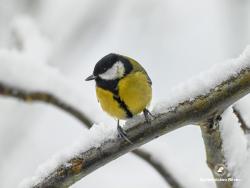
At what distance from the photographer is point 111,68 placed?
2.36 m

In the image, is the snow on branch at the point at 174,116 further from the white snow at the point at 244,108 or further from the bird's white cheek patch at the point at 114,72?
the bird's white cheek patch at the point at 114,72

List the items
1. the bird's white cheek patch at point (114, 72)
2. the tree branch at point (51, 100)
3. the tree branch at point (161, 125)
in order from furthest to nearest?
the bird's white cheek patch at point (114, 72), the tree branch at point (51, 100), the tree branch at point (161, 125)

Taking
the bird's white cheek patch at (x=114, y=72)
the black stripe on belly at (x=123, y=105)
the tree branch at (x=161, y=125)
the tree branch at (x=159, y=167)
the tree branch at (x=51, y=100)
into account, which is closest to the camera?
the tree branch at (x=161, y=125)

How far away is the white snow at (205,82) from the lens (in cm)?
150

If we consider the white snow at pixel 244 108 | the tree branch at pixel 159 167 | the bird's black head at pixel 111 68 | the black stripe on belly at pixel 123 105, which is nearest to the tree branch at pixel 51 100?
the tree branch at pixel 159 167

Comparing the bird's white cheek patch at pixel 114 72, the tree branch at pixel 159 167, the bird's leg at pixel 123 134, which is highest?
the bird's leg at pixel 123 134

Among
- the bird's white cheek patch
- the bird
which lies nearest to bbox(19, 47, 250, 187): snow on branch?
the bird

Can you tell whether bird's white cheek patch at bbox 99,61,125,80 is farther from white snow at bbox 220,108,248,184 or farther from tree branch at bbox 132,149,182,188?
white snow at bbox 220,108,248,184

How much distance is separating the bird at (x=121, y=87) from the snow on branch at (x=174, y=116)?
562mm

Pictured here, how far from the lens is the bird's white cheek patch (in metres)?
2.32

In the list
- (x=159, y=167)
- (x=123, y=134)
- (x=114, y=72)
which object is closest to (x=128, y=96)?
(x=114, y=72)

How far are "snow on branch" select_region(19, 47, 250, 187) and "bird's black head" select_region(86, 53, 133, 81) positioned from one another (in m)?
0.79

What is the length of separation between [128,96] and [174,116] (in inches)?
28.4

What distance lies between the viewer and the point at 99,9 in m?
2.88
